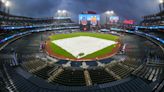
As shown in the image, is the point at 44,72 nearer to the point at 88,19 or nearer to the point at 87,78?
the point at 87,78

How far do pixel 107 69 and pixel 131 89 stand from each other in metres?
9.39

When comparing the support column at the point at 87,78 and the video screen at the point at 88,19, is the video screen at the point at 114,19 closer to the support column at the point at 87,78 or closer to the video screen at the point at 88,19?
the video screen at the point at 88,19

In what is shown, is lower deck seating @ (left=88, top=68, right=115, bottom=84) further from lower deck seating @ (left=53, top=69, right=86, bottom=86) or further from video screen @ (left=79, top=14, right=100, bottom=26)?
video screen @ (left=79, top=14, right=100, bottom=26)

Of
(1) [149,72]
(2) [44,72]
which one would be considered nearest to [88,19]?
(2) [44,72]

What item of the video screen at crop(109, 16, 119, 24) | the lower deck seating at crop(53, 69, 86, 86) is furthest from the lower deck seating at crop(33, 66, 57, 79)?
the video screen at crop(109, 16, 119, 24)

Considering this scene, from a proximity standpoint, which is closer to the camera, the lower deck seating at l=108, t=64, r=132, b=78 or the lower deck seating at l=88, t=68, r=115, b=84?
the lower deck seating at l=88, t=68, r=115, b=84

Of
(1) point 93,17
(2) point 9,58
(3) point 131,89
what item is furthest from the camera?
(1) point 93,17

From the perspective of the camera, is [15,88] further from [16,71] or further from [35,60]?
[35,60]

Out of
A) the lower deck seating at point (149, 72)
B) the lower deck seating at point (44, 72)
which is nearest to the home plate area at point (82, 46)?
the lower deck seating at point (44, 72)

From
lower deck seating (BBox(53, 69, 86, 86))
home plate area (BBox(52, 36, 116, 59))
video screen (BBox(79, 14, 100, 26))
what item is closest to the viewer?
lower deck seating (BBox(53, 69, 86, 86))

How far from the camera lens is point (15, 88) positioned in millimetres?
26594

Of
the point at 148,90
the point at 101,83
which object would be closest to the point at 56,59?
the point at 101,83

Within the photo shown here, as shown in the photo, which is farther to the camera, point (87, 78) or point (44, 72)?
point (44, 72)

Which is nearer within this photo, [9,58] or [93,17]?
[9,58]
